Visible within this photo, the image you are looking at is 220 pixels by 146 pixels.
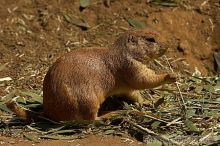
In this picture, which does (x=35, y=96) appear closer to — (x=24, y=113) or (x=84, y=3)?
(x=24, y=113)

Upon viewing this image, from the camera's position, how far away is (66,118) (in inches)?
247

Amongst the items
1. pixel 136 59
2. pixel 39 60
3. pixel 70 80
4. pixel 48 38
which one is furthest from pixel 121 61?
pixel 48 38

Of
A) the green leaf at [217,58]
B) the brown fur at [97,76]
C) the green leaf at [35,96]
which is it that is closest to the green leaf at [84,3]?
the green leaf at [217,58]

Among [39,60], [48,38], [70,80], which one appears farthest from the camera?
[48,38]

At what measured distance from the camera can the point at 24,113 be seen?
6.47 meters

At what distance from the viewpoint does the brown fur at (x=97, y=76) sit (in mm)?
6184

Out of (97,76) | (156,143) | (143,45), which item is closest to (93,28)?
(143,45)

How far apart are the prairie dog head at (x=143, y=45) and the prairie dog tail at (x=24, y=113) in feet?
3.74

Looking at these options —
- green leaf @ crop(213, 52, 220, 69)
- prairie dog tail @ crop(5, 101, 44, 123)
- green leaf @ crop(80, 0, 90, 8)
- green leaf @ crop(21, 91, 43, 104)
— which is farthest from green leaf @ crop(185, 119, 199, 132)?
green leaf @ crop(80, 0, 90, 8)

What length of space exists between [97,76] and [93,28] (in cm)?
286

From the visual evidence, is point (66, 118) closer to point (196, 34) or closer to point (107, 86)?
point (107, 86)

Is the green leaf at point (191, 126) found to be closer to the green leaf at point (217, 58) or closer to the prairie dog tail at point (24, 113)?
the prairie dog tail at point (24, 113)

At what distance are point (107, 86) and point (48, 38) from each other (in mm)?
2740

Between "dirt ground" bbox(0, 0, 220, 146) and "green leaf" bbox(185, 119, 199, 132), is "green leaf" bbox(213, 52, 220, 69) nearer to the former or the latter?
"dirt ground" bbox(0, 0, 220, 146)
